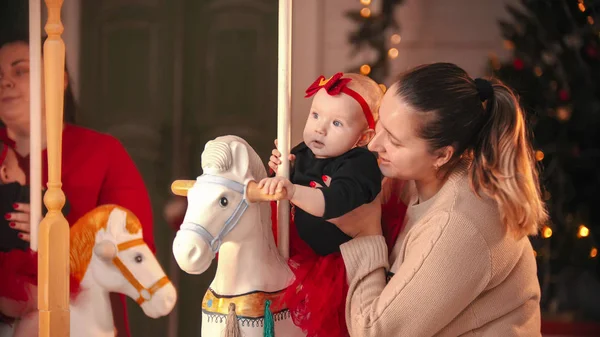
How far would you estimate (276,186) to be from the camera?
1.40 metres

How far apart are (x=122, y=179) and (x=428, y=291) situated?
135 centimetres

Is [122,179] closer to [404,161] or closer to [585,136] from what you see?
[404,161]

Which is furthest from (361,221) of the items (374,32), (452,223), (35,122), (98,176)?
(374,32)

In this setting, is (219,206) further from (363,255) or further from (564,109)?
(564,109)

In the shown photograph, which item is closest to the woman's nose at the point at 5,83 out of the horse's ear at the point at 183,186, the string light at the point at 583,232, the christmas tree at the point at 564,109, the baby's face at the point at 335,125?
the horse's ear at the point at 183,186

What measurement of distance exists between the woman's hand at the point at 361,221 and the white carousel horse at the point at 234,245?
0.46 feet

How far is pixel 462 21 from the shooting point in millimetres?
3252

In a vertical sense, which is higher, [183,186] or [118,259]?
[183,186]

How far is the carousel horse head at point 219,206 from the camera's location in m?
1.38

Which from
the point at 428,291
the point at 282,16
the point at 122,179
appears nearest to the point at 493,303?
the point at 428,291

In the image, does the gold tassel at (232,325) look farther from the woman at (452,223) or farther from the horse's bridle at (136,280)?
the horse's bridle at (136,280)

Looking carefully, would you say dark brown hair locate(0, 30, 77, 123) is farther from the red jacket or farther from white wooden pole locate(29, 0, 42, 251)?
white wooden pole locate(29, 0, 42, 251)

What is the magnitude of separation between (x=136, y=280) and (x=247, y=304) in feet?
2.99

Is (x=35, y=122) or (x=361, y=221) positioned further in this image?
(x=35, y=122)
